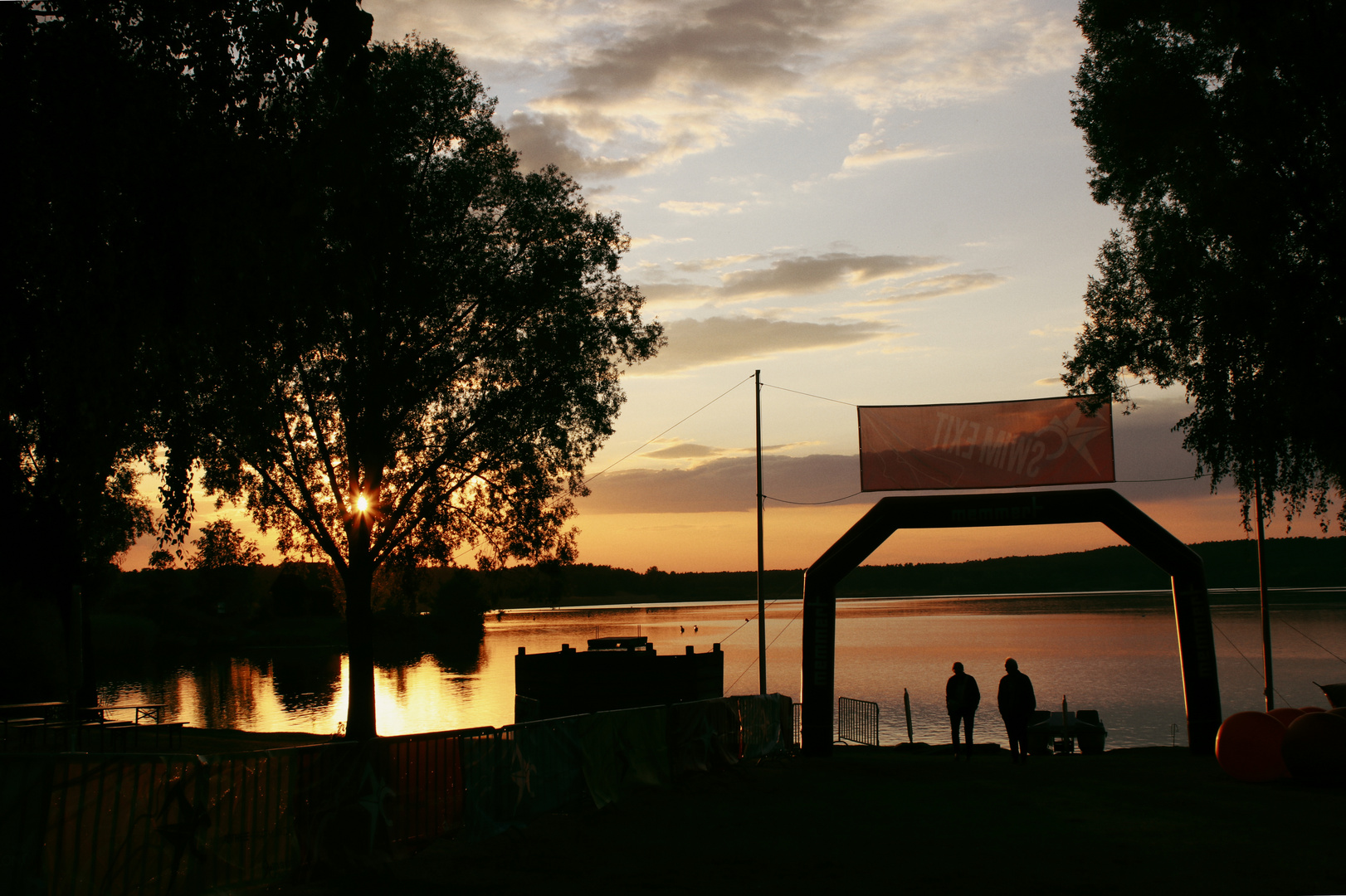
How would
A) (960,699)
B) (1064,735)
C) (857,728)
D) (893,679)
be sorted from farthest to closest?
1. (893,679)
2. (857,728)
3. (1064,735)
4. (960,699)

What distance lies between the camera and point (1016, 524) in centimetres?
1938

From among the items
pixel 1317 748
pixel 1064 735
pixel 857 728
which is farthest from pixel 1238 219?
pixel 857 728

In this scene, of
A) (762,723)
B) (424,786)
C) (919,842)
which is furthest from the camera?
(762,723)

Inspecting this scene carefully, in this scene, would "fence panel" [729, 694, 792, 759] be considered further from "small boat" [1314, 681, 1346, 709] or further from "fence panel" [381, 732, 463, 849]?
"small boat" [1314, 681, 1346, 709]

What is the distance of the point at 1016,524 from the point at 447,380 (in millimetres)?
13387

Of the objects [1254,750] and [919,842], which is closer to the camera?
[919,842]

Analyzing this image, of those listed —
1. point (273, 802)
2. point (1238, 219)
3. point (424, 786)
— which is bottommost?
point (424, 786)

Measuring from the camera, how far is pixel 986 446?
19.7m

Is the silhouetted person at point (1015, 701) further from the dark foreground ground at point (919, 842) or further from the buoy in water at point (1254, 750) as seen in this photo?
the buoy in water at point (1254, 750)

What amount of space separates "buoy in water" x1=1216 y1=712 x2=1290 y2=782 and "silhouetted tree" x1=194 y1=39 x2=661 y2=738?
49.3ft

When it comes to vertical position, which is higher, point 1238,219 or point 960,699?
point 1238,219

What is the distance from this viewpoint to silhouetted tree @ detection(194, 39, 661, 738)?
73.5ft

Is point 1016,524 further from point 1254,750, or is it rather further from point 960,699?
point 1254,750

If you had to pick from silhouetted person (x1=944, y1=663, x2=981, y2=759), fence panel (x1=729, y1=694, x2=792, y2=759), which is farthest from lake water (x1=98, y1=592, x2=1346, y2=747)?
silhouetted person (x1=944, y1=663, x2=981, y2=759)
